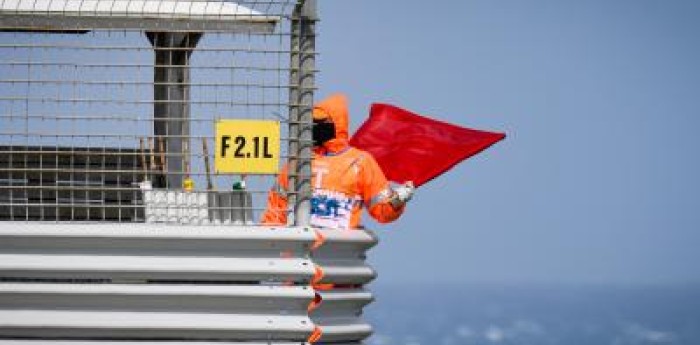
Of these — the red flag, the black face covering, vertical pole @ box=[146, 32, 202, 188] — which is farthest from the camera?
the red flag

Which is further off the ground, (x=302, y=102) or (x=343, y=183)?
(x=302, y=102)

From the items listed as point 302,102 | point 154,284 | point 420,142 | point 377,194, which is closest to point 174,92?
point 302,102

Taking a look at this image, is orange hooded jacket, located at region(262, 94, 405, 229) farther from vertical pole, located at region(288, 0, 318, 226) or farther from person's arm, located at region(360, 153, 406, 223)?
vertical pole, located at region(288, 0, 318, 226)

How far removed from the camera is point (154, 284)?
10102mm

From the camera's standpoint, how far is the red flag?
1302 cm

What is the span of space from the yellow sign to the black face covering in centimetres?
244

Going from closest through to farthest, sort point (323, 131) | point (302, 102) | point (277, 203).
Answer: point (302, 102) < point (277, 203) < point (323, 131)

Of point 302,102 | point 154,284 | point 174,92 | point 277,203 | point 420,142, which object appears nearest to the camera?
point 154,284

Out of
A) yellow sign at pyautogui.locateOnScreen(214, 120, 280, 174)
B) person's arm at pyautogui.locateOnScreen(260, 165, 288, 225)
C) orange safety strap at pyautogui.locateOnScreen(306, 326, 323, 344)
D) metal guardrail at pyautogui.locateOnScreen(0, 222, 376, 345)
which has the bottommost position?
orange safety strap at pyautogui.locateOnScreen(306, 326, 323, 344)

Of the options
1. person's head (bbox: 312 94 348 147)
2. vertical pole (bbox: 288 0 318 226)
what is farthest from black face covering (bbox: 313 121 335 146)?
vertical pole (bbox: 288 0 318 226)

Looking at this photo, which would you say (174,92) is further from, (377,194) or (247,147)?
(377,194)

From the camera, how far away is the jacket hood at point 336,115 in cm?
1276

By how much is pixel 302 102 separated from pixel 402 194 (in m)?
2.29

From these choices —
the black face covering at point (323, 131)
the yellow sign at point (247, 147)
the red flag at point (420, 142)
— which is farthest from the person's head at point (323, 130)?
the yellow sign at point (247, 147)
